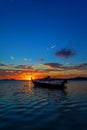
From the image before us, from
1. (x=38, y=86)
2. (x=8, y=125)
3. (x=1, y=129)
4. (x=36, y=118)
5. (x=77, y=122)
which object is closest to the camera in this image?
(x=1, y=129)

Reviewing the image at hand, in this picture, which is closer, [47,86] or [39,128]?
[39,128]

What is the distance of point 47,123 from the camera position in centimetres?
1794

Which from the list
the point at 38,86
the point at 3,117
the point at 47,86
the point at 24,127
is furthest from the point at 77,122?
the point at 38,86

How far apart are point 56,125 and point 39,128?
5.74ft

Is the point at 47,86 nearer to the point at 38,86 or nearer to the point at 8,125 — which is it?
the point at 38,86

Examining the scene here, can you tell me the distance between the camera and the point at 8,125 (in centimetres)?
1716

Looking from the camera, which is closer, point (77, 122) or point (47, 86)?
point (77, 122)

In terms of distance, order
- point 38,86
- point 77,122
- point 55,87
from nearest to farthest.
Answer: point 77,122 → point 55,87 → point 38,86

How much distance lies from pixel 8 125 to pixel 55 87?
180 ft

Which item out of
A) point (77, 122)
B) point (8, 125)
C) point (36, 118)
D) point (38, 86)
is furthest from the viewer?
point (38, 86)

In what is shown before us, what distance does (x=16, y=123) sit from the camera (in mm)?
17922

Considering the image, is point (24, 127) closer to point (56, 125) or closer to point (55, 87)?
point (56, 125)

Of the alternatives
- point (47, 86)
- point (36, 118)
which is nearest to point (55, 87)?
point (47, 86)

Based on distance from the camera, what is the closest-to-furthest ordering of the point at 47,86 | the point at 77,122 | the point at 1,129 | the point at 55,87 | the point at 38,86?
the point at 1,129, the point at 77,122, the point at 55,87, the point at 47,86, the point at 38,86
